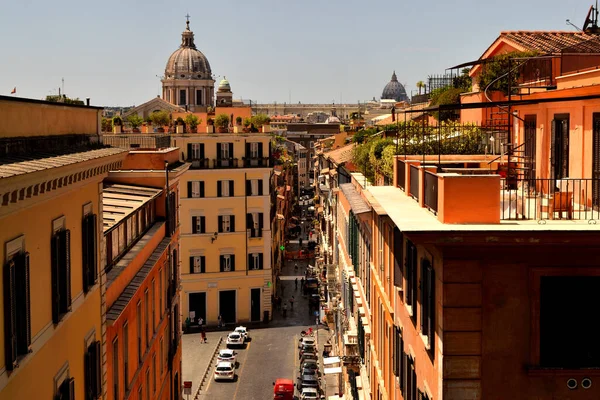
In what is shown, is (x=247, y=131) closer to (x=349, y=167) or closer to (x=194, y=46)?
(x=349, y=167)

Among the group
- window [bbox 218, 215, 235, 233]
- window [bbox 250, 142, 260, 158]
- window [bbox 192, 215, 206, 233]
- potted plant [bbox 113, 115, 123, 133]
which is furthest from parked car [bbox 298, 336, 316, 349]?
potted plant [bbox 113, 115, 123, 133]

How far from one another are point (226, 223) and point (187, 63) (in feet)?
316

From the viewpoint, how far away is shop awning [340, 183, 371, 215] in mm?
16853

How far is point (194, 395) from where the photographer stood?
37.1 metres

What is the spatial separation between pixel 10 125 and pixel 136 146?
1756 cm

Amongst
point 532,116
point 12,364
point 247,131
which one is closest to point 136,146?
point 532,116

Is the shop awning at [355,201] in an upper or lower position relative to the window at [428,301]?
upper

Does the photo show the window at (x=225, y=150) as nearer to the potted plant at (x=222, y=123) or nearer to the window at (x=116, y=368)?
the potted plant at (x=222, y=123)

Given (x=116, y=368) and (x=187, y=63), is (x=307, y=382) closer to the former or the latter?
(x=116, y=368)

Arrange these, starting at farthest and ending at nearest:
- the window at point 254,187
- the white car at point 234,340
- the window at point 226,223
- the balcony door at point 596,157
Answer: the window at point 254,187 < the window at point 226,223 < the white car at point 234,340 < the balcony door at point 596,157

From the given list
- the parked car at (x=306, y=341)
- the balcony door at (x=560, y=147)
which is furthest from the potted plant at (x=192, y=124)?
the balcony door at (x=560, y=147)

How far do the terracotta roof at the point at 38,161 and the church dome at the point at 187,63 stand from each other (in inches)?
5079

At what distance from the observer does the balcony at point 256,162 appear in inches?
1980

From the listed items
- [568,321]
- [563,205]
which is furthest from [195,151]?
[568,321]
